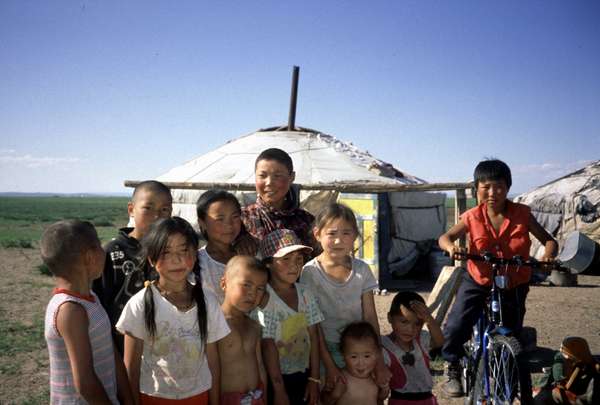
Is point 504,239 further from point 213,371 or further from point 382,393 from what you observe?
point 213,371

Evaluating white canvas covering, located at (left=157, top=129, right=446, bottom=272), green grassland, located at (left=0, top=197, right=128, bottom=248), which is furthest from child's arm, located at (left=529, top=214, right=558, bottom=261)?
green grassland, located at (left=0, top=197, right=128, bottom=248)

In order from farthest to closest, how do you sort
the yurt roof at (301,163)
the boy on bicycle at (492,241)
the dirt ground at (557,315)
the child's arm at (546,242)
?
the yurt roof at (301,163) < the dirt ground at (557,315) < the boy on bicycle at (492,241) < the child's arm at (546,242)

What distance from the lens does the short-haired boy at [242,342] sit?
6.55 ft

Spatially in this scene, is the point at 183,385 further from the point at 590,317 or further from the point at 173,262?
the point at 590,317

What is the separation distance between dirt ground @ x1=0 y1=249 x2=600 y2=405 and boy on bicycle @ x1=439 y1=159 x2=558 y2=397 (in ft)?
1.36

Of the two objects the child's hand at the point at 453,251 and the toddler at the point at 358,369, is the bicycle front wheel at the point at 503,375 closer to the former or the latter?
the child's hand at the point at 453,251

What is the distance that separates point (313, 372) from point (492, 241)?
157 centimetres

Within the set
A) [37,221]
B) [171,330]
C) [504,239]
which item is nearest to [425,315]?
[504,239]

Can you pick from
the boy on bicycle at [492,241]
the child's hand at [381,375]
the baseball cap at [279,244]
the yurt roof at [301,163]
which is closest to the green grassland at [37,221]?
the yurt roof at [301,163]

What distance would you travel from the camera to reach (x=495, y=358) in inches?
102

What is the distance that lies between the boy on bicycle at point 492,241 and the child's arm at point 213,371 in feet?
5.22

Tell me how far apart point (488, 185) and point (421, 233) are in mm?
6281

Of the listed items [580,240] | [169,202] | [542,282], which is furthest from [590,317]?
[169,202]

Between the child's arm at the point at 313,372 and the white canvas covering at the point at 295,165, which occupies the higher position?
the white canvas covering at the point at 295,165
